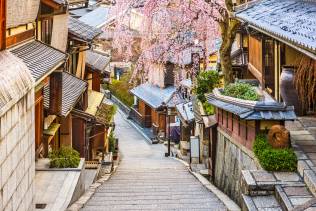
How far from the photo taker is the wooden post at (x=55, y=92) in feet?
50.1

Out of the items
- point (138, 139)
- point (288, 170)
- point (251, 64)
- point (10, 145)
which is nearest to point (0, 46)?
point (10, 145)

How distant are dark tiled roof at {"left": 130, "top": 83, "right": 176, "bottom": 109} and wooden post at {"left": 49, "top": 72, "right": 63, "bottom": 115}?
63.3ft

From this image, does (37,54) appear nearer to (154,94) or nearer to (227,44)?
(227,44)

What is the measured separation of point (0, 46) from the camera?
8930 millimetres

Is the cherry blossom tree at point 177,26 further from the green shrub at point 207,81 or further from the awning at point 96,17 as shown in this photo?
the awning at point 96,17

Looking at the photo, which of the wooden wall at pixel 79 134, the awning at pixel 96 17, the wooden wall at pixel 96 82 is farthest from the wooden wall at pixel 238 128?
the awning at pixel 96 17

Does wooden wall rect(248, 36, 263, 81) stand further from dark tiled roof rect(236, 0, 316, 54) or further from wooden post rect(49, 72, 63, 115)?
wooden post rect(49, 72, 63, 115)

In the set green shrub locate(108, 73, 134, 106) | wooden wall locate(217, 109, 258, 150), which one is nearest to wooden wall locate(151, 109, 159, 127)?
green shrub locate(108, 73, 134, 106)

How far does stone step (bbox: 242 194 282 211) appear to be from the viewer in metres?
9.08

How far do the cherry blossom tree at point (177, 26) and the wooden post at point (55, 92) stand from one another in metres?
5.16

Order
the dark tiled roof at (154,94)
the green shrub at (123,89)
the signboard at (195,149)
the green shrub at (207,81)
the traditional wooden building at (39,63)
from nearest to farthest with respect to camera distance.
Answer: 1. the traditional wooden building at (39,63)
2. the green shrub at (207,81)
3. the signboard at (195,149)
4. the dark tiled roof at (154,94)
5. the green shrub at (123,89)

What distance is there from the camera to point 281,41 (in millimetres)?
10961

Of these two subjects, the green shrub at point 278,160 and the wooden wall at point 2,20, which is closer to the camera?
the wooden wall at point 2,20

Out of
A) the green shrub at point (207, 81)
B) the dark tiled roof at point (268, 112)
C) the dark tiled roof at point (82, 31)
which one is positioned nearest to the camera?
the dark tiled roof at point (268, 112)
